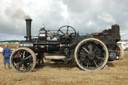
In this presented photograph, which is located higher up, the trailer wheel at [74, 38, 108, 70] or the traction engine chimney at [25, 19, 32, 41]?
the traction engine chimney at [25, 19, 32, 41]

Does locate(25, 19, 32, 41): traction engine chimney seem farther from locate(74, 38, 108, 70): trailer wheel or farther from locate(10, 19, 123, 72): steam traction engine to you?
locate(74, 38, 108, 70): trailer wheel

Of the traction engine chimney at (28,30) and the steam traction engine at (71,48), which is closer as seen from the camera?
the steam traction engine at (71,48)

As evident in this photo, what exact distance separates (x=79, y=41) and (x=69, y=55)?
3.10 feet

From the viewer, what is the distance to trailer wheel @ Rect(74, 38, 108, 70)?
7.04 metres

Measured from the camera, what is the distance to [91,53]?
7145 millimetres

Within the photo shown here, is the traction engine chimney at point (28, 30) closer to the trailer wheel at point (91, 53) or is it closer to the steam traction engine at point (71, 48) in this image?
the steam traction engine at point (71, 48)

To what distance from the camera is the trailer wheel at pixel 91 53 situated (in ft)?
23.1

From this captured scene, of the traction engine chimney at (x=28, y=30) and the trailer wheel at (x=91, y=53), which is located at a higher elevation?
the traction engine chimney at (x=28, y=30)

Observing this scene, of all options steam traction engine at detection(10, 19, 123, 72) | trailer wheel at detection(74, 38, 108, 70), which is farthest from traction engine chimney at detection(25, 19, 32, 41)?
trailer wheel at detection(74, 38, 108, 70)

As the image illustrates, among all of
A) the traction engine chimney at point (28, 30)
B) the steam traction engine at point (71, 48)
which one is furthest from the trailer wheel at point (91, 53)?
the traction engine chimney at point (28, 30)

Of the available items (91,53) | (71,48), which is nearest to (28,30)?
(71,48)

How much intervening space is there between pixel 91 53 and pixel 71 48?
116 cm

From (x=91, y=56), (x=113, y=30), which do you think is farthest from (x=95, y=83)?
(x=113, y=30)

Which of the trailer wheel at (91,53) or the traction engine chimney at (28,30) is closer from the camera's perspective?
the trailer wheel at (91,53)
